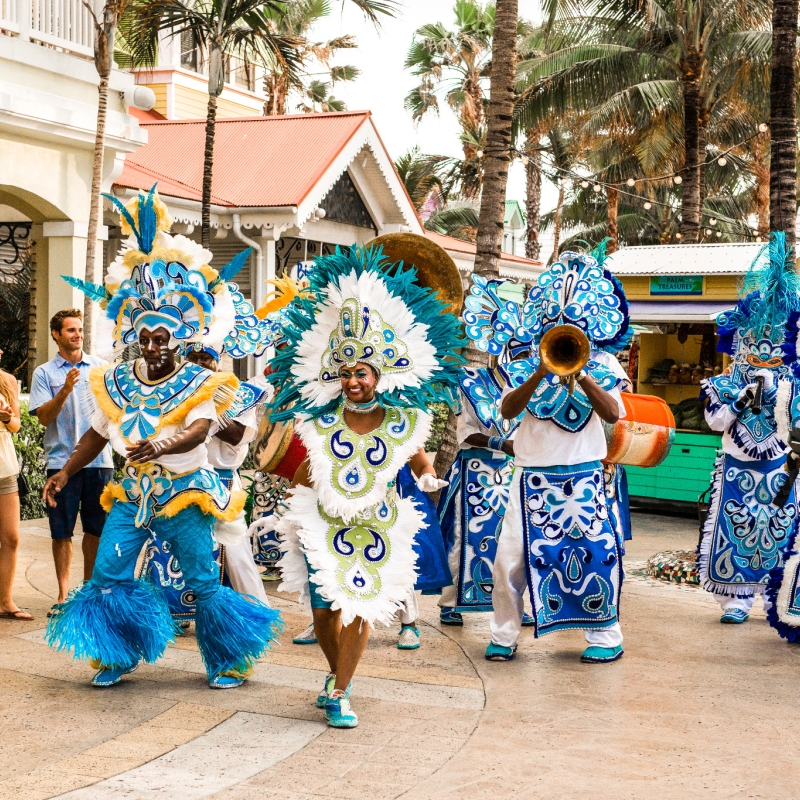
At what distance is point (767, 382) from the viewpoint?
745cm

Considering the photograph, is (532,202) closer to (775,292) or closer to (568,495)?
(775,292)

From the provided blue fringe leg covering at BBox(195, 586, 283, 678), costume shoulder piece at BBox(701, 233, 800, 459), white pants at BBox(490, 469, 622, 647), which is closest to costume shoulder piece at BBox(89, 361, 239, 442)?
blue fringe leg covering at BBox(195, 586, 283, 678)

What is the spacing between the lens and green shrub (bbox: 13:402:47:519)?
1051 centimetres

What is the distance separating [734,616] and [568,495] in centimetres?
195

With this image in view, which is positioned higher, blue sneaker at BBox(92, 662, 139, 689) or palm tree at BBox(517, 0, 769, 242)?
palm tree at BBox(517, 0, 769, 242)

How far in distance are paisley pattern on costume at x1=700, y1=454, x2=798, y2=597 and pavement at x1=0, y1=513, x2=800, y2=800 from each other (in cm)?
64

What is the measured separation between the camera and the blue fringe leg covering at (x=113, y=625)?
207 inches

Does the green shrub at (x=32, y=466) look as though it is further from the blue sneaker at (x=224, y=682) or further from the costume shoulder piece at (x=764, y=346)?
the costume shoulder piece at (x=764, y=346)

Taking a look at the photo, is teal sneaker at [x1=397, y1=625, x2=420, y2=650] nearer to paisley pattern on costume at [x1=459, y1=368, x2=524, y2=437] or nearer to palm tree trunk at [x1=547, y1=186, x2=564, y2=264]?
paisley pattern on costume at [x1=459, y1=368, x2=524, y2=437]

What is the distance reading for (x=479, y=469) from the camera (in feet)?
23.1

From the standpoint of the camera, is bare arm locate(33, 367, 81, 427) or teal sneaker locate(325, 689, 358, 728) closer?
teal sneaker locate(325, 689, 358, 728)

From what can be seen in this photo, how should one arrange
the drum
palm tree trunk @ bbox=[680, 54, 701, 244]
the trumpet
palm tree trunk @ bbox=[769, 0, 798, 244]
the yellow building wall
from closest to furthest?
the trumpet → the drum → palm tree trunk @ bbox=[769, 0, 798, 244] → the yellow building wall → palm tree trunk @ bbox=[680, 54, 701, 244]

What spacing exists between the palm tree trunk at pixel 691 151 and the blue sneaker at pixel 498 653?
14.9 m

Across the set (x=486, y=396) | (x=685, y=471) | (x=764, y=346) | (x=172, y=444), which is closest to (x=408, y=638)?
(x=486, y=396)
